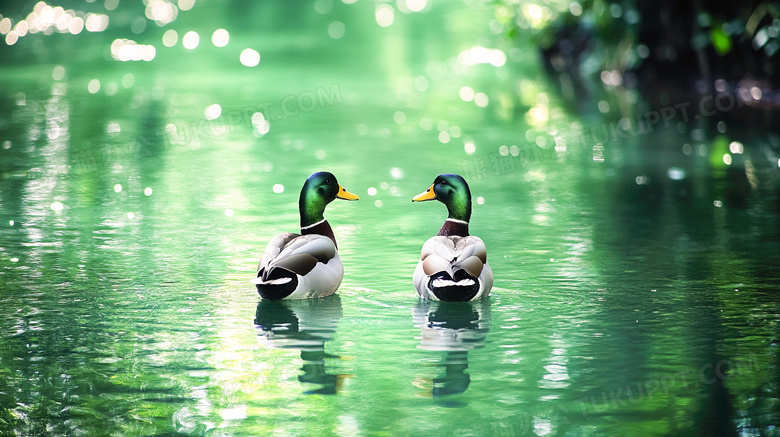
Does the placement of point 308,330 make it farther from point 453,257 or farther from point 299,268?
point 453,257

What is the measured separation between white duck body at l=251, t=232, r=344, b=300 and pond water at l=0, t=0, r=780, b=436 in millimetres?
124

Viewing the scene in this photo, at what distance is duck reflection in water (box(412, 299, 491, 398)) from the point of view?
6297 mm

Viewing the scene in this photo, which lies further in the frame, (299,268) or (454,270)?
(299,268)

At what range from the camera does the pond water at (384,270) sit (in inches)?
236

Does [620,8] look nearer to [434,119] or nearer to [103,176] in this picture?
[434,119]

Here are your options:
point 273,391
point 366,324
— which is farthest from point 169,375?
point 366,324

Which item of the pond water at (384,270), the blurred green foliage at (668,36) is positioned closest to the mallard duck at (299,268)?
the pond water at (384,270)

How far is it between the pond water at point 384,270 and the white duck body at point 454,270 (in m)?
0.18

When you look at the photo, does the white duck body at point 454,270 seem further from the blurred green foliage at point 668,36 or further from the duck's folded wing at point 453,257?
the blurred green foliage at point 668,36

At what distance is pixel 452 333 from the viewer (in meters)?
7.12

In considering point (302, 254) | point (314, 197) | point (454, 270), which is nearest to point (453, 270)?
point (454, 270)

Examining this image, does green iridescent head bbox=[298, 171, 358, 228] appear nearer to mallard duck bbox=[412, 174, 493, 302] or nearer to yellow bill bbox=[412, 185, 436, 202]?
yellow bill bbox=[412, 185, 436, 202]

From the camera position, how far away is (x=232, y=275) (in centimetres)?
850

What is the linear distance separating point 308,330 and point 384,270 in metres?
1.56
